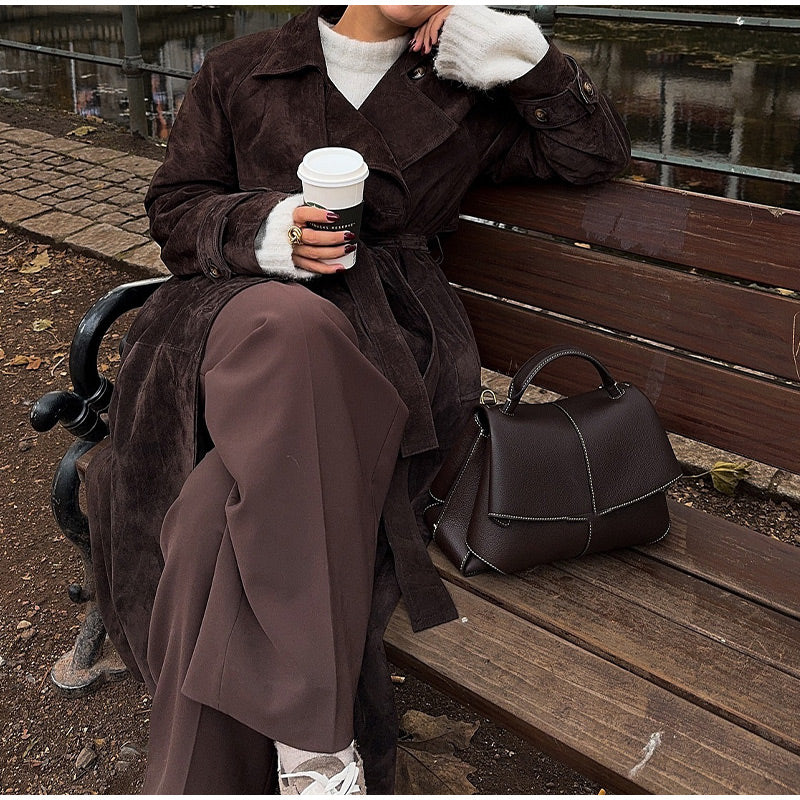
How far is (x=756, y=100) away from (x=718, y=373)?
4683mm

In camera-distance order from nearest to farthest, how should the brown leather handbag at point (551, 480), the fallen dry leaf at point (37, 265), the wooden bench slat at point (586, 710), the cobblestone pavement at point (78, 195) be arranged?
the wooden bench slat at point (586, 710) < the brown leather handbag at point (551, 480) < the fallen dry leaf at point (37, 265) < the cobblestone pavement at point (78, 195)

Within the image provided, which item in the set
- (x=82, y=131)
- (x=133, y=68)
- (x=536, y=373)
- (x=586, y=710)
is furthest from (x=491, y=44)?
(x=82, y=131)

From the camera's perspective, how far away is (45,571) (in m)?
2.78

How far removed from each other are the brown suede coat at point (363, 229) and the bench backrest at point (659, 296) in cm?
10

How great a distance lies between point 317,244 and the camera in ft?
6.43

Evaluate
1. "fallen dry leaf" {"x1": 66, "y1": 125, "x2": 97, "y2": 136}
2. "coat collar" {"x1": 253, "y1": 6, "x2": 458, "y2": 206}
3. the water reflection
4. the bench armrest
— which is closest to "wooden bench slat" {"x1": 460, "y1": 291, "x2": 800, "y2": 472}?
"coat collar" {"x1": 253, "y1": 6, "x2": 458, "y2": 206}

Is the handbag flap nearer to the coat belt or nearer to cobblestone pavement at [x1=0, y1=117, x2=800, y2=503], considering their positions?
the coat belt

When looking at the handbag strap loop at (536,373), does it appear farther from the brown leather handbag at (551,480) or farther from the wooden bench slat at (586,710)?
the wooden bench slat at (586,710)

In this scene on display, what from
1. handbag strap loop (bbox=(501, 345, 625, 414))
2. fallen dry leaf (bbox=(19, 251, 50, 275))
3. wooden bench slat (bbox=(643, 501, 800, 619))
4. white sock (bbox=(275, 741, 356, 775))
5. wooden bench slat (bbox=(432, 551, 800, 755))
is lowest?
fallen dry leaf (bbox=(19, 251, 50, 275))

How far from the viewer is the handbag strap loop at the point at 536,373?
1885 mm

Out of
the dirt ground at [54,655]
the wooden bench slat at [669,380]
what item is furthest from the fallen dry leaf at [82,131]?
the wooden bench slat at [669,380]

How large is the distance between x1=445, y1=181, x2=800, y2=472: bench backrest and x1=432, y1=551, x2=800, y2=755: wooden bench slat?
51cm

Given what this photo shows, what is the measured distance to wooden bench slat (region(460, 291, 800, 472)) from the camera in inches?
81.9

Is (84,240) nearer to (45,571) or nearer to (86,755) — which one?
(45,571)
